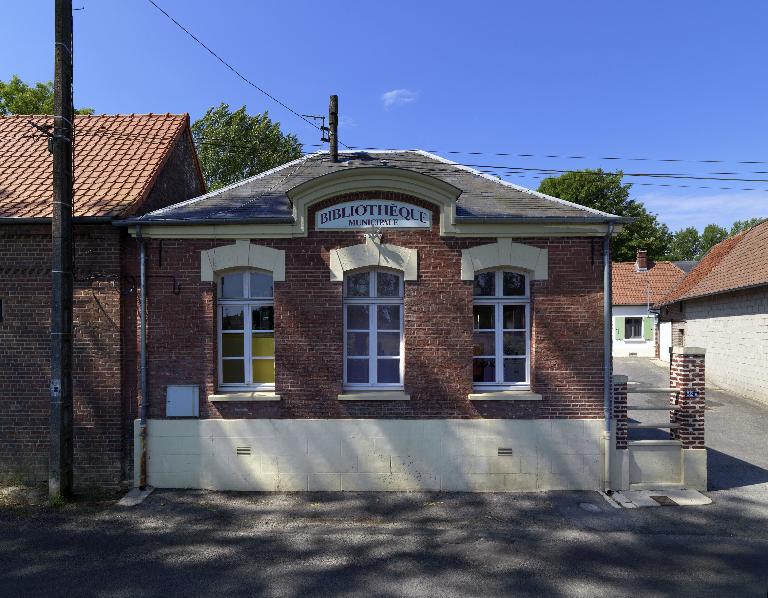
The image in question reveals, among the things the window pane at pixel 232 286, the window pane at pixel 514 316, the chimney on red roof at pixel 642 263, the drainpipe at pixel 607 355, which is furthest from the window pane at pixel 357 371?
the chimney on red roof at pixel 642 263

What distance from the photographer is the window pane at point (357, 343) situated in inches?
316

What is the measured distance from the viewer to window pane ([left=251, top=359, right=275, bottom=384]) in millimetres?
8039

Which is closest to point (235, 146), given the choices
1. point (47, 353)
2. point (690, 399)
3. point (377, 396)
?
point (47, 353)

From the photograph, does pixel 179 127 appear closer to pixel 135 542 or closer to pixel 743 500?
pixel 135 542

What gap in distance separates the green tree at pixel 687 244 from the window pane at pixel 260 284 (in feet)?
263

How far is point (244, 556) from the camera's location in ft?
18.9

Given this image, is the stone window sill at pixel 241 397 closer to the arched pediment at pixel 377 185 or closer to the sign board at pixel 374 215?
the sign board at pixel 374 215

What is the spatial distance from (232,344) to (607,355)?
6036 millimetres

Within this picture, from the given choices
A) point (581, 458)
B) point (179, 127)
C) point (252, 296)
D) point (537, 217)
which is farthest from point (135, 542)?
point (179, 127)

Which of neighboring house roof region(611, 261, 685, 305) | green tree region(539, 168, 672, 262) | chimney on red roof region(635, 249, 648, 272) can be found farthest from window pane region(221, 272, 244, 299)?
green tree region(539, 168, 672, 262)

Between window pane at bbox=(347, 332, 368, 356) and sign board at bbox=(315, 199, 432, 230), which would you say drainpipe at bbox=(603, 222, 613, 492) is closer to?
sign board at bbox=(315, 199, 432, 230)

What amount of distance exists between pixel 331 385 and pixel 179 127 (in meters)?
6.95

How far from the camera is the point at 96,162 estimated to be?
9.45 meters

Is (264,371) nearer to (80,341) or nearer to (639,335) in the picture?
(80,341)
